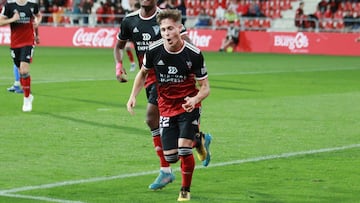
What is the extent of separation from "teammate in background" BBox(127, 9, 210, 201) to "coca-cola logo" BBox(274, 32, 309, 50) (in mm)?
30064

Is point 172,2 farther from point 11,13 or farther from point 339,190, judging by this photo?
point 339,190

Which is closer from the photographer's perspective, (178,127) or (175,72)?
(175,72)

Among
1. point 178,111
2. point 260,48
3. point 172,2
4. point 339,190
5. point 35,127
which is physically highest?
point 178,111

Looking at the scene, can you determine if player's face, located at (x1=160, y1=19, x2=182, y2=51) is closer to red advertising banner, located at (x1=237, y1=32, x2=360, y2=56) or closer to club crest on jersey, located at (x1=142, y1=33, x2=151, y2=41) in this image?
club crest on jersey, located at (x1=142, y1=33, x2=151, y2=41)

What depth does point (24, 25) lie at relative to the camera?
61.1ft

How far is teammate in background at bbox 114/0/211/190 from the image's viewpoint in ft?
34.5

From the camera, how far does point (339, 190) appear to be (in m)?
9.81

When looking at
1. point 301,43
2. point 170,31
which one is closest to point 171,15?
point 170,31

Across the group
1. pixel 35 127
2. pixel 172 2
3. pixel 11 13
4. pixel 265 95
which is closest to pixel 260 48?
→ pixel 172 2

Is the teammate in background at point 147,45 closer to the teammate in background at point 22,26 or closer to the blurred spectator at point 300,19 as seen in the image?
the teammate in background at point 22,26

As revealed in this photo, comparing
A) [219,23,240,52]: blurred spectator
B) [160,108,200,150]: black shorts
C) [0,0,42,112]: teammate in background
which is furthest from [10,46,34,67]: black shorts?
[219,23,240,52]: blurred spectator

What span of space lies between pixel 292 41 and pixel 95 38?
9.87 m

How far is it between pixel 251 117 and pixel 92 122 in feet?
9.34

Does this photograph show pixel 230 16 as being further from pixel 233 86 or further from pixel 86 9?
pixel 233 86
